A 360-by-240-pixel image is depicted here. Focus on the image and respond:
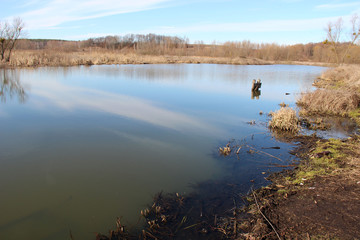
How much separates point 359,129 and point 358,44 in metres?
15.1

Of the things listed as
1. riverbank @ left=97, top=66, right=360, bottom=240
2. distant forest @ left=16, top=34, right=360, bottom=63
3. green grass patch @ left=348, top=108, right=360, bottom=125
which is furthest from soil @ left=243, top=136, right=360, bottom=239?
distant forest @ left=16, top=34, right=360, bottom=63

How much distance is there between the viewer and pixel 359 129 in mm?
6125

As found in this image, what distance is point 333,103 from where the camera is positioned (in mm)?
7828

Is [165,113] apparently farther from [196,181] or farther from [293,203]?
[293,203]

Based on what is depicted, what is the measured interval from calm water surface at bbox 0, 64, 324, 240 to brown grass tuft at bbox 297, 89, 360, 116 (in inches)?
57.6

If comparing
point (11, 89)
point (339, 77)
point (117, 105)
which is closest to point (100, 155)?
point (117, 105)

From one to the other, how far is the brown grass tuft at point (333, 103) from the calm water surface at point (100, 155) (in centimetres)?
146

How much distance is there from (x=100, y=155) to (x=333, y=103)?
7365 mm

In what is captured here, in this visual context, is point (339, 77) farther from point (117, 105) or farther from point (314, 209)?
point (314, 209)

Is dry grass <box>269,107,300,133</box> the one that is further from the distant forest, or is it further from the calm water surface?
the distant forest

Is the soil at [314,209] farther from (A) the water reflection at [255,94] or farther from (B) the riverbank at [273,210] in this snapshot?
(A) the water reflection at [255,94]

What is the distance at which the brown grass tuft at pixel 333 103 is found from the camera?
7.77 meters

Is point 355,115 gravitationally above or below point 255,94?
below

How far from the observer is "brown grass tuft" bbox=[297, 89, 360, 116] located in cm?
777
